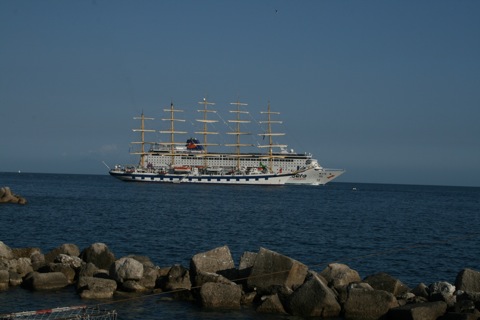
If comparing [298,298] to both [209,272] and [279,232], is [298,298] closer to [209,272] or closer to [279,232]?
[209,272]

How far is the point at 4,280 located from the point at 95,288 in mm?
2070

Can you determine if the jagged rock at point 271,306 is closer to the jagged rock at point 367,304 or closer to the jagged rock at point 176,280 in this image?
the jagged rock at point 367,304

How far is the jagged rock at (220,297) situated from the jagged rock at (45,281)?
3.31 metres

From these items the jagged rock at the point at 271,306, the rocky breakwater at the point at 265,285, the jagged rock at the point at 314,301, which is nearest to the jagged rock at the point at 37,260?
the rocky breakwater at the point at 265,285

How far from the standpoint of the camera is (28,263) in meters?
15.2

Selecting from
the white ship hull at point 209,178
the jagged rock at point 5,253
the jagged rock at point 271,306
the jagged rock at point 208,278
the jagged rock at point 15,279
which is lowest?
the jagged rock at point 271,306

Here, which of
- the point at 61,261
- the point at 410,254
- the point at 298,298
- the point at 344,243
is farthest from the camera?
the point at 344,243

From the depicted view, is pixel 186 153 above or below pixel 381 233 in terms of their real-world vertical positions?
above

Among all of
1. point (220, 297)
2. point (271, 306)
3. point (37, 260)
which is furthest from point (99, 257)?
point (271, 306)

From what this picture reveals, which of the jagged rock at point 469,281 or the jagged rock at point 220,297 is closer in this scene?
the jagged rock at point 220,297

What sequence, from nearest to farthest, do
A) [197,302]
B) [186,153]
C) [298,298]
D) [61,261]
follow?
[298,298]
[197,302]
[61,261]
[186,153]

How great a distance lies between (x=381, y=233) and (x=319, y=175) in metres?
88.9

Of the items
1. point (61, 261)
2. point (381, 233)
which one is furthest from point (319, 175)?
point (61, 261)

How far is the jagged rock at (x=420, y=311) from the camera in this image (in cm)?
1141
